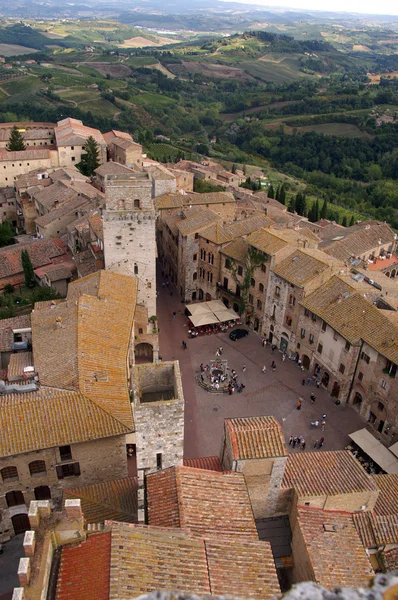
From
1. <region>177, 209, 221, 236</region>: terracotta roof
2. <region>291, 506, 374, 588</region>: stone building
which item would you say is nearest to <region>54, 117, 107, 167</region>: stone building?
<region>177, 209, 221, 236</region>: terracotta roof

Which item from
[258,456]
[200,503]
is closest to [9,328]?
[200,503]

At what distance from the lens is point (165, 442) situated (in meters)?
22.8

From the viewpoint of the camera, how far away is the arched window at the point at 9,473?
2772 centimetres

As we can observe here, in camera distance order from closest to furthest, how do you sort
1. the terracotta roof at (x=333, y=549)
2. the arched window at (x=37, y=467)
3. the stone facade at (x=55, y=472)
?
the terracotta roof at (x=333, y=549) → the stone facade at (x=55, y=472) → the arched window at (x=37, y=467)

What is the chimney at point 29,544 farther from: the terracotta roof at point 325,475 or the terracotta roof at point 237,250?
the terracotta roof at point 237,250

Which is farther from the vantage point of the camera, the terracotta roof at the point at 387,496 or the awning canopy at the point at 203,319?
the awning canopy at the point at 203,319

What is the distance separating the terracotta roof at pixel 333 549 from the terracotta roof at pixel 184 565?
4.27 metres

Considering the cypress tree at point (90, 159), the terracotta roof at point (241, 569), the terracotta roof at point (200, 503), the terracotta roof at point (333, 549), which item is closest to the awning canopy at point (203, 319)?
the terracotta roof at point (333, 549)

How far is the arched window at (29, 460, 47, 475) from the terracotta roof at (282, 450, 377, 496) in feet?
46.6

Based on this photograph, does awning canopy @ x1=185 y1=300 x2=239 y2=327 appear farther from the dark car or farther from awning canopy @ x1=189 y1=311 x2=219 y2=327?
the dark car

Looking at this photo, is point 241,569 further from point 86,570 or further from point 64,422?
point 64,422

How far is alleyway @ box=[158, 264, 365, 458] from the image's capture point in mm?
40375

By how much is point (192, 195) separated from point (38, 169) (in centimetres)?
3164

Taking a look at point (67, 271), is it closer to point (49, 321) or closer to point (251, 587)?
point (49, 321)
